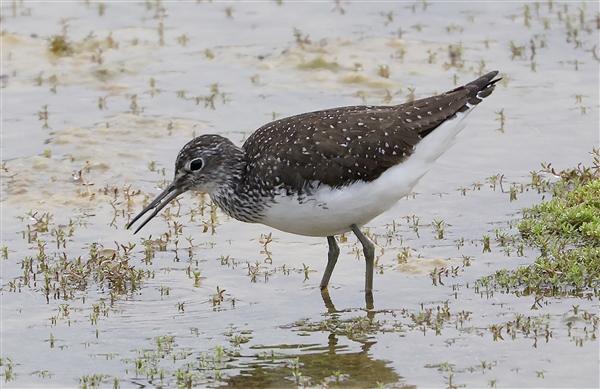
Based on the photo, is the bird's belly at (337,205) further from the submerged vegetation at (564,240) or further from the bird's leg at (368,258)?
the submerged vegetation at (564,240)

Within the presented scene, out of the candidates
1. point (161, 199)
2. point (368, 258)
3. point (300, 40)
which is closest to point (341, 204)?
point (368, 258)

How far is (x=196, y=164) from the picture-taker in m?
10.0

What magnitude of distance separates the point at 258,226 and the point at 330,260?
175cm

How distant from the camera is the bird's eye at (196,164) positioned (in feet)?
32.8

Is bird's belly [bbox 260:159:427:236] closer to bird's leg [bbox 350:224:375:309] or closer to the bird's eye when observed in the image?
bird's leg [bbox 350:224:375:309]

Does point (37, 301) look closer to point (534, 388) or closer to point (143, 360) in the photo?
point (143, 360)

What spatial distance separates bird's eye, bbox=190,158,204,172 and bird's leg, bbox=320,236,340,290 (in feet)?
4.50

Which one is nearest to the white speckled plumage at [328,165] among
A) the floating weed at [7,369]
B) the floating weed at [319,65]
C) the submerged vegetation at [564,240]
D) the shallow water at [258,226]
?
the shallow water at [258,226]

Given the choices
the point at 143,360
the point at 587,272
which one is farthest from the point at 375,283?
the point at 143,360

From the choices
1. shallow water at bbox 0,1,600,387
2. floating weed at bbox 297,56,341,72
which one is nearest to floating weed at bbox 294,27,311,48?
shallow water at bbox 0,1,600,387

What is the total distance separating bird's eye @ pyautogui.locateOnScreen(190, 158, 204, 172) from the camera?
9984 millimetres

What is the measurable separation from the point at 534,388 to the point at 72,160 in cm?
748

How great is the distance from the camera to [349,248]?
10930 millimetres

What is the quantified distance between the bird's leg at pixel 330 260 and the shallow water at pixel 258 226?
12 cm
